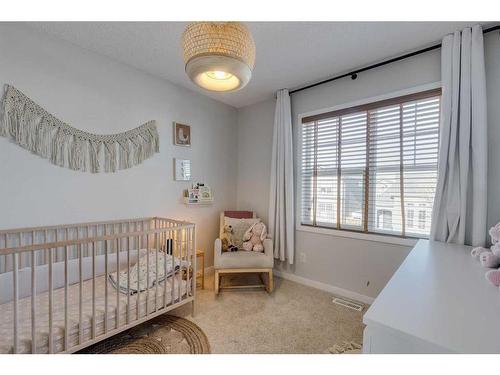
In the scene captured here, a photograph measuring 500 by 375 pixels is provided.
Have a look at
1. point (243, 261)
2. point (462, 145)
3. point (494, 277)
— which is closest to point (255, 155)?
point (243, 261)

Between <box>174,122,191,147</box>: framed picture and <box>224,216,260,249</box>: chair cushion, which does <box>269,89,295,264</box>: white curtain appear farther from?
<box>174,122,191,147</box>: framed picture

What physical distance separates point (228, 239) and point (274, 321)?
108cm

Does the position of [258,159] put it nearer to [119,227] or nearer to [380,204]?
[380,204]

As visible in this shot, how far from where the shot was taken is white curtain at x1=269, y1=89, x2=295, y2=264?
2.77 m

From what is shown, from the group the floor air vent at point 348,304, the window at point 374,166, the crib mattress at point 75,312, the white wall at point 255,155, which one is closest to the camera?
the crib mattress at point 75,312

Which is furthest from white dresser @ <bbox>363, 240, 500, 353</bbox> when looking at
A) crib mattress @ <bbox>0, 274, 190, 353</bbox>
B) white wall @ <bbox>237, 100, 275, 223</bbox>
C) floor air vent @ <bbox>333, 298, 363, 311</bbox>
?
white wall @ <bbox>237, 100, 275, 223</bbox>

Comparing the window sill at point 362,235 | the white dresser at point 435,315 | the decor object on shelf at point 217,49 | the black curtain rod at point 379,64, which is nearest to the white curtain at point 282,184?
the window sill at point 362,235

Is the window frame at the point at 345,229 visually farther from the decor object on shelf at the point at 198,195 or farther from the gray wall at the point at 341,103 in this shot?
the decor object on shelf at the point at 198,195

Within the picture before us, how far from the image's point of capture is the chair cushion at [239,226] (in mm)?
2824

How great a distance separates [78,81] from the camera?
1973mm

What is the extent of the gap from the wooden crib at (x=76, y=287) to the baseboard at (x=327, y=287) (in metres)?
1.34

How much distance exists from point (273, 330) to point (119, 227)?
5.57 feet

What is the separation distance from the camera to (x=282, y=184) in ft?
9.23
